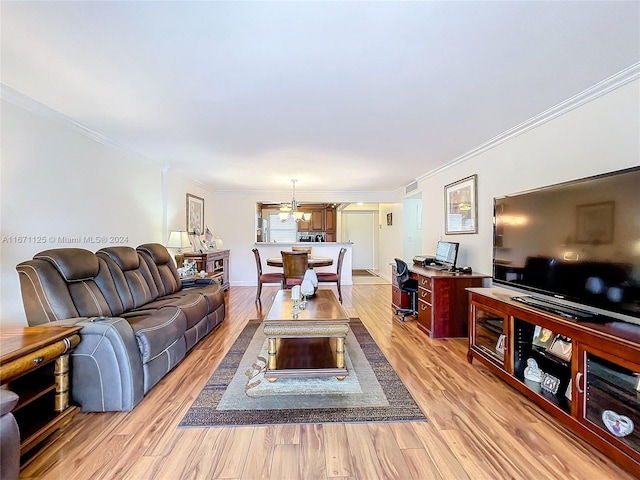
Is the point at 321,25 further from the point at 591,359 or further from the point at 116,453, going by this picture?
the point at 116,453

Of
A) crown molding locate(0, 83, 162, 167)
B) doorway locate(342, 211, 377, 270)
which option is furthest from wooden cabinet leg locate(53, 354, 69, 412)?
doorway locate(342, 211, 377, 270)

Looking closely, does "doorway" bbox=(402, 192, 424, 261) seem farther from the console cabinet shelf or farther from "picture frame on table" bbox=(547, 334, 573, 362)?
"picture frame on table" bbox=(547, 334, 573, 362)

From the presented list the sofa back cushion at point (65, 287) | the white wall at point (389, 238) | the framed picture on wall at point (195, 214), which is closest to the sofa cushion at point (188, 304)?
the sofa back cushion at point (65, 287)

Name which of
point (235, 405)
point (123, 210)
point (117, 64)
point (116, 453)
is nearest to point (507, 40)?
point (117, 64)

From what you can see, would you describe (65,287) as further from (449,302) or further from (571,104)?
(571,104)

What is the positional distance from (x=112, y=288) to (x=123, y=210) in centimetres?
141

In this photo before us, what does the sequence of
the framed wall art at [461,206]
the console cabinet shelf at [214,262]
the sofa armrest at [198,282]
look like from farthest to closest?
1. the console cabinet shelf at [214,262]
2. the sofa armrest at [198,282]
3. the framed wall art at [461,206]

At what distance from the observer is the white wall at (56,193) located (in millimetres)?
2383

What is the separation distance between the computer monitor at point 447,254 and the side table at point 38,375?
12.5 ft

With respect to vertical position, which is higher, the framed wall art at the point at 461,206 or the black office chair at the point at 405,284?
the framed wall art at the point at 461,206

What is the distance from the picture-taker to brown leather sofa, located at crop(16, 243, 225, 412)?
2.04m

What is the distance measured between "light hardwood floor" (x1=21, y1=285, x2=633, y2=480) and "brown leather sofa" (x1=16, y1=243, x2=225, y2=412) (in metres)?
0.19

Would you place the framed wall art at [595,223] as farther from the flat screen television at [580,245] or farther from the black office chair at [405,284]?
the black office chair at [405,284]

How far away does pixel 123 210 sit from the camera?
3814 millimetres
